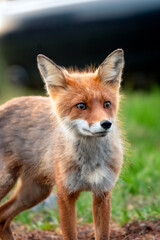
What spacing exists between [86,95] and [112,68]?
56cm

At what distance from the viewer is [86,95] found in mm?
4246

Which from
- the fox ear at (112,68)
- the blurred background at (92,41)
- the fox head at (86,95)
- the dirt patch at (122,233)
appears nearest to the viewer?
the fox head at (86,95)

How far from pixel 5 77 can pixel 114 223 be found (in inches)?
265

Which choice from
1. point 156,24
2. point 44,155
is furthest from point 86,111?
point 156,24

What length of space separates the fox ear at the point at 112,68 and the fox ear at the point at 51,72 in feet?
1.30

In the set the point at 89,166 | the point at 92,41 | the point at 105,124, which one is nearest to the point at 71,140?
the point at 89,166

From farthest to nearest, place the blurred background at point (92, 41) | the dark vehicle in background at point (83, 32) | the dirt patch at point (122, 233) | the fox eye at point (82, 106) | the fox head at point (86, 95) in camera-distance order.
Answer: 1. the dark vehicle in background at point (83, 32)
2. the blurred background at point (92, 41)
3. the dirt patch at point (122, 233)
4. the fox eye at point (82, 106)
5. the fox head at point (86, 95)

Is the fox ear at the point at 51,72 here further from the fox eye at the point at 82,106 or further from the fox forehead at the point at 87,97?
the fox eye at the point at 82,106

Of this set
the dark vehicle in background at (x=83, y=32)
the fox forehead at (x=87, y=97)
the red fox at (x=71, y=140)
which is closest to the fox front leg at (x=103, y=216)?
the red fox at (x=71, y=140)

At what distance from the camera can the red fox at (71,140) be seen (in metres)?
4.28

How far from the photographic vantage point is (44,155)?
4.92 metres

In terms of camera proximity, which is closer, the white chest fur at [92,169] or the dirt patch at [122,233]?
the white chest fur at [92,169]

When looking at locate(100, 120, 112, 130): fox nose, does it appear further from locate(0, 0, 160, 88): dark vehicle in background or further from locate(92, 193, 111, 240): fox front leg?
locate(0, 0, 160, 88): dark vehicle in background

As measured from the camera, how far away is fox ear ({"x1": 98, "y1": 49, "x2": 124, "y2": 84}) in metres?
4.55
